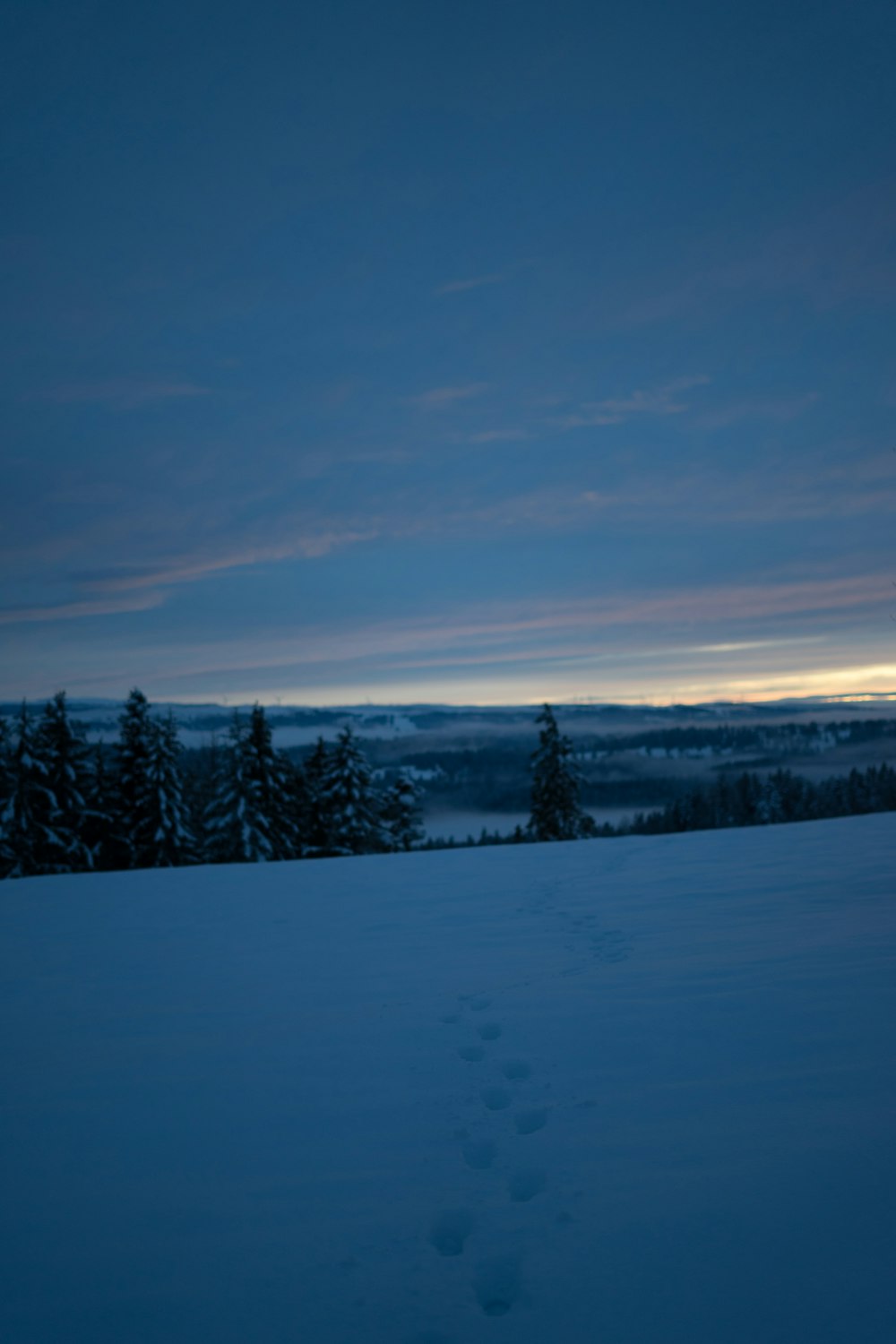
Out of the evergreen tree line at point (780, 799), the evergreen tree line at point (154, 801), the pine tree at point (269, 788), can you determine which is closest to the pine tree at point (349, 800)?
the evergreen tree line at point (154, 801)

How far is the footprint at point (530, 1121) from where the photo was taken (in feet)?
11.4

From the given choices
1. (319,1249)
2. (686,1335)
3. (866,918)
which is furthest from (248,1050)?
(866,918)

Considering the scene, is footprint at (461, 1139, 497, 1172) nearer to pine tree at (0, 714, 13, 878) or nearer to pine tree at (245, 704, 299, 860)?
pine tree at (0, 714, 13, 878)

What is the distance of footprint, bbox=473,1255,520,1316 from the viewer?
250 centimetres

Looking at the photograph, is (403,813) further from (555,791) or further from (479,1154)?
(479,1154)

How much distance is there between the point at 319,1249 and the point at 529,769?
26290 mm

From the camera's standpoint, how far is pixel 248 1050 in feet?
14.7

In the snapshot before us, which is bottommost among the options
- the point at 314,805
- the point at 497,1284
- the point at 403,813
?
the point at 403,813

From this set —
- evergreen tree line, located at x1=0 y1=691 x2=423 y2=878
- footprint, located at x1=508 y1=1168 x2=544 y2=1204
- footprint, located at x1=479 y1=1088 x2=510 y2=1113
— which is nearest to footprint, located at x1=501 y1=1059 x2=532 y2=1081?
footprint, located at x1=479 y1=1088 x2=510 y2=1113

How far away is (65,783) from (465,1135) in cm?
2477

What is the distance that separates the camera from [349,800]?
2773cm

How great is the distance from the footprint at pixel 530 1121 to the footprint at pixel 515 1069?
13.3 inches

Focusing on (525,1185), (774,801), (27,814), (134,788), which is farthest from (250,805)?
(774,801)

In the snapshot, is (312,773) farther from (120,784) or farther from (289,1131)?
(289,1131)
